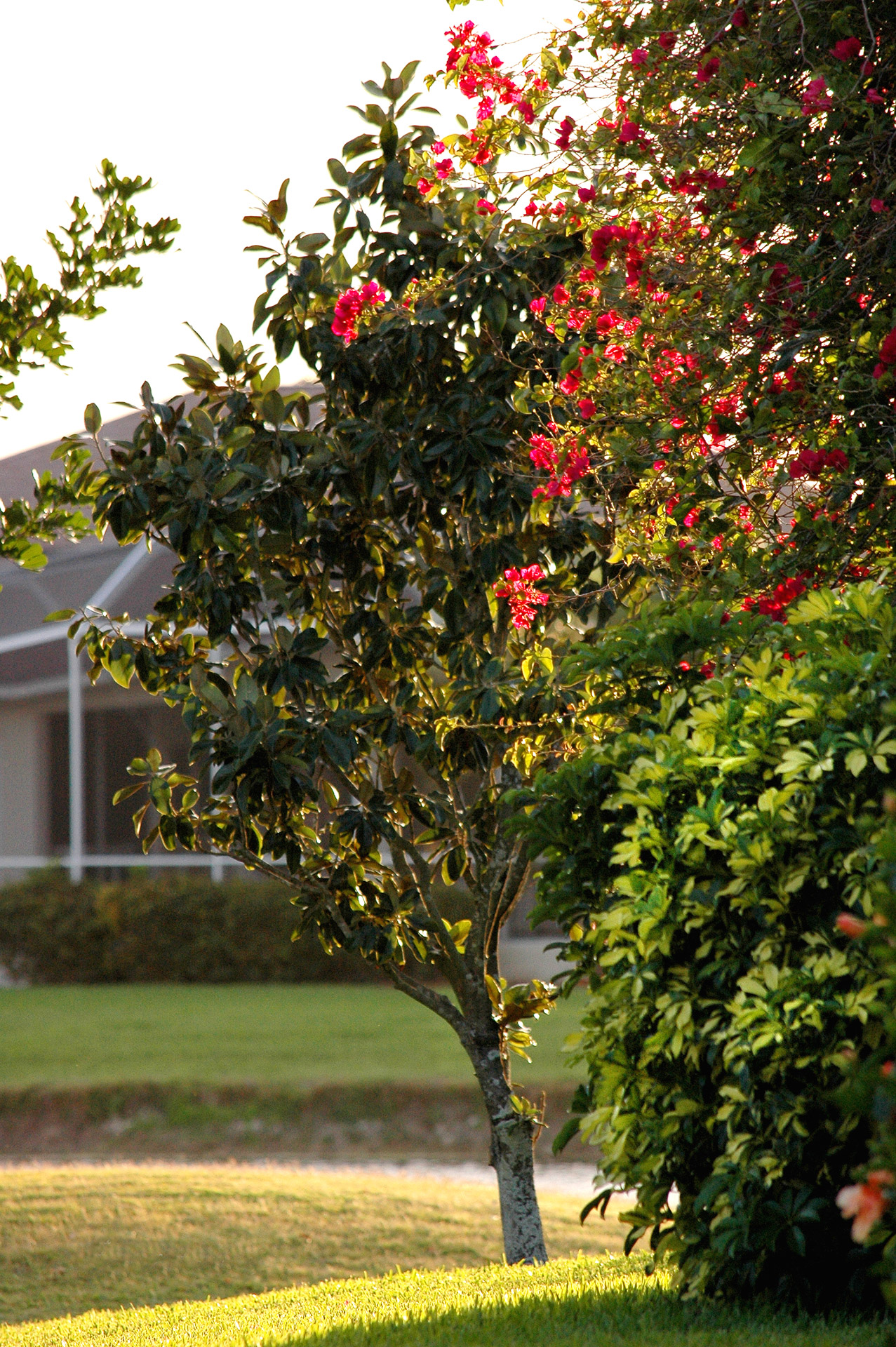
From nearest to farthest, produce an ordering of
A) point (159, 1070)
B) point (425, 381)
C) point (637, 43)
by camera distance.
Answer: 1. point (637, 43)
2. point (425, 381)
3. point (159, 1070)

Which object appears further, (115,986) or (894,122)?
(115,986)

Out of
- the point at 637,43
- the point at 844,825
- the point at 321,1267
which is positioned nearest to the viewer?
the point at 844,825

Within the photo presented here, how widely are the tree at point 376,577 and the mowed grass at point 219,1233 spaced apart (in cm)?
196

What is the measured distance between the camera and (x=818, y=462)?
4.64m

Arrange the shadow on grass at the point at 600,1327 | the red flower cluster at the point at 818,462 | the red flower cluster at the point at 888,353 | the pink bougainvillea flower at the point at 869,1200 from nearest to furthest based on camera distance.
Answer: the pink bougainvillea flower at the point at 869,1200 < the shadow on grass at the point at 600,1327 < the red flower cluster at the point at 888,353 < the red flower cluster at the point at 818,462

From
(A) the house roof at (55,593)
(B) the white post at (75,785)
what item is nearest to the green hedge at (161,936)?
(B) the white post at (75,785)

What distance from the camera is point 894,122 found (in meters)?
4.84

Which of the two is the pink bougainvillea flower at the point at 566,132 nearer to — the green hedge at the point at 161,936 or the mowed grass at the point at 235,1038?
the mowed grass at the point at 235,1038

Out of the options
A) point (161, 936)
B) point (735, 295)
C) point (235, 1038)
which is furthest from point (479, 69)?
point (161, 936)

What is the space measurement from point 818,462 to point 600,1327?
286cm

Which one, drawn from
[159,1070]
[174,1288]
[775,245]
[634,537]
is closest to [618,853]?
[634,537]

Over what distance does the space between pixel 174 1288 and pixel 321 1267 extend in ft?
2.78

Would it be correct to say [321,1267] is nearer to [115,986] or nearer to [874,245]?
[874,245]

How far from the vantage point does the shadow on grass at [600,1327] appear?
11.3 ft
